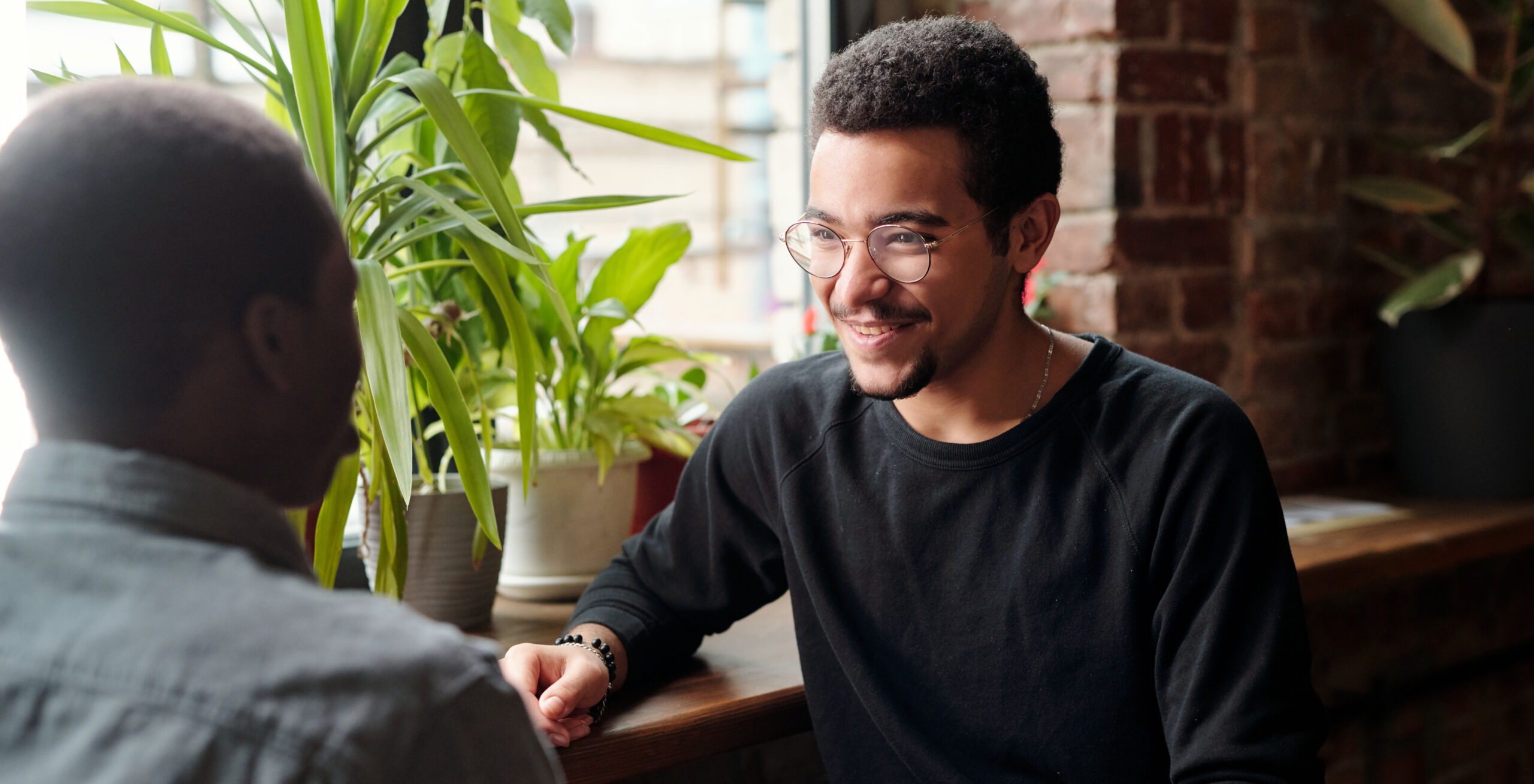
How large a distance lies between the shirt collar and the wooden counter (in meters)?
0.59

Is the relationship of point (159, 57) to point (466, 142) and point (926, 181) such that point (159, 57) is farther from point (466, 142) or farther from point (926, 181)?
point (926, 181)

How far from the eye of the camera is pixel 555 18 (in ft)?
4.11

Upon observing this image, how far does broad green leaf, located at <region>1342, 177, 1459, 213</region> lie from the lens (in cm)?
184

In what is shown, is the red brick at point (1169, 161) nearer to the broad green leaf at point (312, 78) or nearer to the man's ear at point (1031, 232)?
the man's ear at point (1031, 232)

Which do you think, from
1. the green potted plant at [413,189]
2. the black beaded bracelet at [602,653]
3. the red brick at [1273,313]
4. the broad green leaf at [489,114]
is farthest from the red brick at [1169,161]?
the black beaded bracelet at [602,653]

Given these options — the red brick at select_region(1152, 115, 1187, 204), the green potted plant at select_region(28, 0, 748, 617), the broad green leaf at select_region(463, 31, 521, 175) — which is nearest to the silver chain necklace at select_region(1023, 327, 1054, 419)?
the green potted plant at select_region(28, 0, 748, 617)

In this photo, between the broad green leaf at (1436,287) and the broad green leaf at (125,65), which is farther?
the broad green leaf at (1436,287)

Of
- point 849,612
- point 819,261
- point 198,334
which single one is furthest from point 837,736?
point 198,334

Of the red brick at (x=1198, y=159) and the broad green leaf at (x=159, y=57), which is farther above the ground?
the broad green leaf at (x=159, y=57)

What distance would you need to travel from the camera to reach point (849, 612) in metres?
1.18

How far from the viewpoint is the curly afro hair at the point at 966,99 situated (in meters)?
1.07

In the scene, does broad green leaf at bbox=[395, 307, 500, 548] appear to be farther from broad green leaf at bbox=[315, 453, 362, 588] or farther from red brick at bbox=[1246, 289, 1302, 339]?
red brick at bbox=[1246, 289, 1302, 339]

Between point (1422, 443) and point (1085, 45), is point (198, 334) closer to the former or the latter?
point (1085, 45)

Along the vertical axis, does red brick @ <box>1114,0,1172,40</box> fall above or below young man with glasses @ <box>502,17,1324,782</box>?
above
